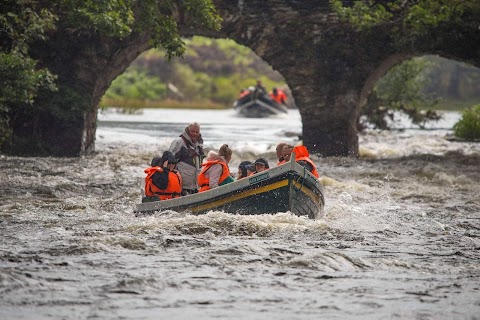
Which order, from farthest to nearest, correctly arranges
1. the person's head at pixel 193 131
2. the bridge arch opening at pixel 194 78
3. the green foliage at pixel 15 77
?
the bridge arch opening at pixel 194 78, the green foliage at pixel 15 77, the person's head at pixel 193 131

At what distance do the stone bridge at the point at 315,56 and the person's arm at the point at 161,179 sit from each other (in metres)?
10.6

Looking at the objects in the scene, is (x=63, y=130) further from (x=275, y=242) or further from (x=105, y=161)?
(x=275, y=242)

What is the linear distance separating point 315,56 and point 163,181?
12.7 m

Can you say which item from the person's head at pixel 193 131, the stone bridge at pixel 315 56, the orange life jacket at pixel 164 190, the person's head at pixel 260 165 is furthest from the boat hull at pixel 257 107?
the person's head at pixel 260 165

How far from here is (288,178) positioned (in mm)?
14180

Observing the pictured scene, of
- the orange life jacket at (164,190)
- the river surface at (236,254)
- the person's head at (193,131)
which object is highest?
the person's head at (193,131)

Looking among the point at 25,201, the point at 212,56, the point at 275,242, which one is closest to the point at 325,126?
the point at 25,201

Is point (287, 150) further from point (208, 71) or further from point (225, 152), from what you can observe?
point (208, 71)

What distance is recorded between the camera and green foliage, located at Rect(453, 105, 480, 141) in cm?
3531

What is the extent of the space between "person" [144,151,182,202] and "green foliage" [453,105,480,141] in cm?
2215

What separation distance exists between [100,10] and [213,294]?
1018cm

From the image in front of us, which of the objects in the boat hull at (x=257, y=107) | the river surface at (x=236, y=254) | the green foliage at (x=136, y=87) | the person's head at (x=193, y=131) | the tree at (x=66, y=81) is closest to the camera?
the river surface at (x=236, y=254)

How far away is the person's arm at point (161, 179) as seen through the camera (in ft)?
49.7

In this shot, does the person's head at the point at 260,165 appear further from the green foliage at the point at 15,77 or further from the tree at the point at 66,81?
the tree at the point at 66,81
